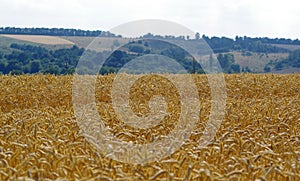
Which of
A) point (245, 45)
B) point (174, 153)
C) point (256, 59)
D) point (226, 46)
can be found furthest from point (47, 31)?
point (174, 153)

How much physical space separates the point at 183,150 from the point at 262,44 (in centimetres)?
7014

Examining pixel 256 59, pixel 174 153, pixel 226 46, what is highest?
pixel 174 153

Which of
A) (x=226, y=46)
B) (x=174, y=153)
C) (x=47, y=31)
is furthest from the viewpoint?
(x=47, y=31)

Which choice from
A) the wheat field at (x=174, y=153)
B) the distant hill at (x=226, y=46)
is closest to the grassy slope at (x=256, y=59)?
the distant hill at (x=226, y=46)

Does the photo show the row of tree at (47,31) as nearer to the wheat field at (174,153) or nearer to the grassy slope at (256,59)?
the grassy slope at (256,59)

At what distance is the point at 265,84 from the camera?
13039 mm

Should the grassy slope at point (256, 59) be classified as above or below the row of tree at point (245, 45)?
below

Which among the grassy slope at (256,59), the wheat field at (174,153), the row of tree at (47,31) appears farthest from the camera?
the row of tree at (47,31)

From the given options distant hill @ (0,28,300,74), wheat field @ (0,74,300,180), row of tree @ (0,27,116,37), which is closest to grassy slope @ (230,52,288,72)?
distant hill @ (0,28,300,74)

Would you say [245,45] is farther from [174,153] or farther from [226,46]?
[174,153]

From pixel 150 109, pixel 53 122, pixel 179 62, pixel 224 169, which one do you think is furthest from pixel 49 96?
pixel 179 62

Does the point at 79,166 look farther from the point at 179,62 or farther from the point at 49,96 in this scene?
the point at 179,62

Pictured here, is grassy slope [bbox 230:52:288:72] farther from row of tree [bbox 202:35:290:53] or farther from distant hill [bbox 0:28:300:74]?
row of tree [bbox 202:35:290:53]

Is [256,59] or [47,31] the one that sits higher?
[47,31]
